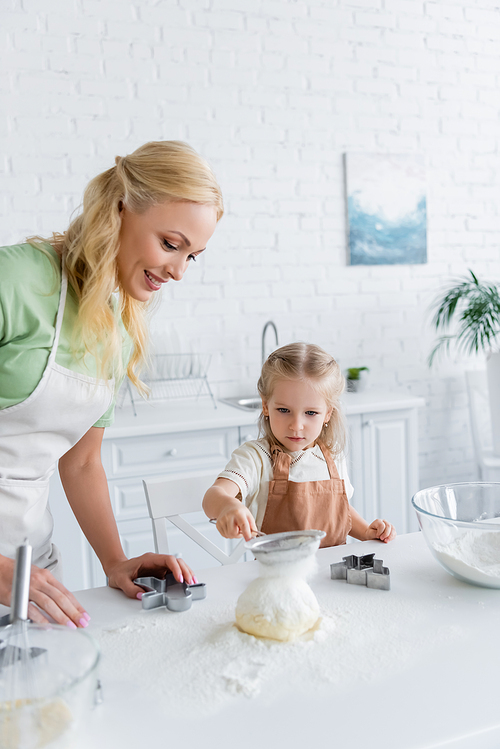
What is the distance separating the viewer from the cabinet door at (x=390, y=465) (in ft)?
9.68

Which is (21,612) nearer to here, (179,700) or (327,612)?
(179,700)

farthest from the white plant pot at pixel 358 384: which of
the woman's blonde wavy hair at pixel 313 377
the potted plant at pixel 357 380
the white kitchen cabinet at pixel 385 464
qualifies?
the woman's blonde wavy hair at pixel 313 377

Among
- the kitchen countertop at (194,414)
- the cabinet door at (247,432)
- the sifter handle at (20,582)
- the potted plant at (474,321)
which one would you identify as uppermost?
the potted plant at (474,321)

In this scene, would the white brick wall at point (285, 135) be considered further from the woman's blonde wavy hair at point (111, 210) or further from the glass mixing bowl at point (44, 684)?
the glass mixing bowl at point (44, 684)

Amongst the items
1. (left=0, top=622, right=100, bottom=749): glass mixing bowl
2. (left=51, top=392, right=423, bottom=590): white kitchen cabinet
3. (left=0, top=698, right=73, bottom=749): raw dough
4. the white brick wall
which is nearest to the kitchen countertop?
(left=51, top=392, right=423, bottom=590): white kitchen cabinet

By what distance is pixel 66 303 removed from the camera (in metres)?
1.24

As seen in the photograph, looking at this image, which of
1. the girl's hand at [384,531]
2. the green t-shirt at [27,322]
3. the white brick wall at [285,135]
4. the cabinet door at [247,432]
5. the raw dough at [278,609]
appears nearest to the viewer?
the raw dough at [278,609]

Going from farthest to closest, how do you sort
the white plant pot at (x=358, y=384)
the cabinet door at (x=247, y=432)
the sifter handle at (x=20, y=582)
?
the white plant pot at (x=358, y=384) → the cabinet door at (x=247, y=432) → the sifter handle at (x=20, y=582)

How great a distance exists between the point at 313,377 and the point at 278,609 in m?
0.74

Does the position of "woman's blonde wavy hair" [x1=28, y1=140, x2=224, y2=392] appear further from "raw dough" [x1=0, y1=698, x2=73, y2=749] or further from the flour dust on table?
"raw dough" [x1=0, y1=698, x2=73, y2=749]

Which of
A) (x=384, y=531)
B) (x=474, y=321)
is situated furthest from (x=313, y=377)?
(x=474, y=321)

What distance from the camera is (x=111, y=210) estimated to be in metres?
1.20

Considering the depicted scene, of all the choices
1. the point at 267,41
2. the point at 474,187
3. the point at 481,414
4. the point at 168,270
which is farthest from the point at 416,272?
the point at 168,270

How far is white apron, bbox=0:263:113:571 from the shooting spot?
1191 mm
